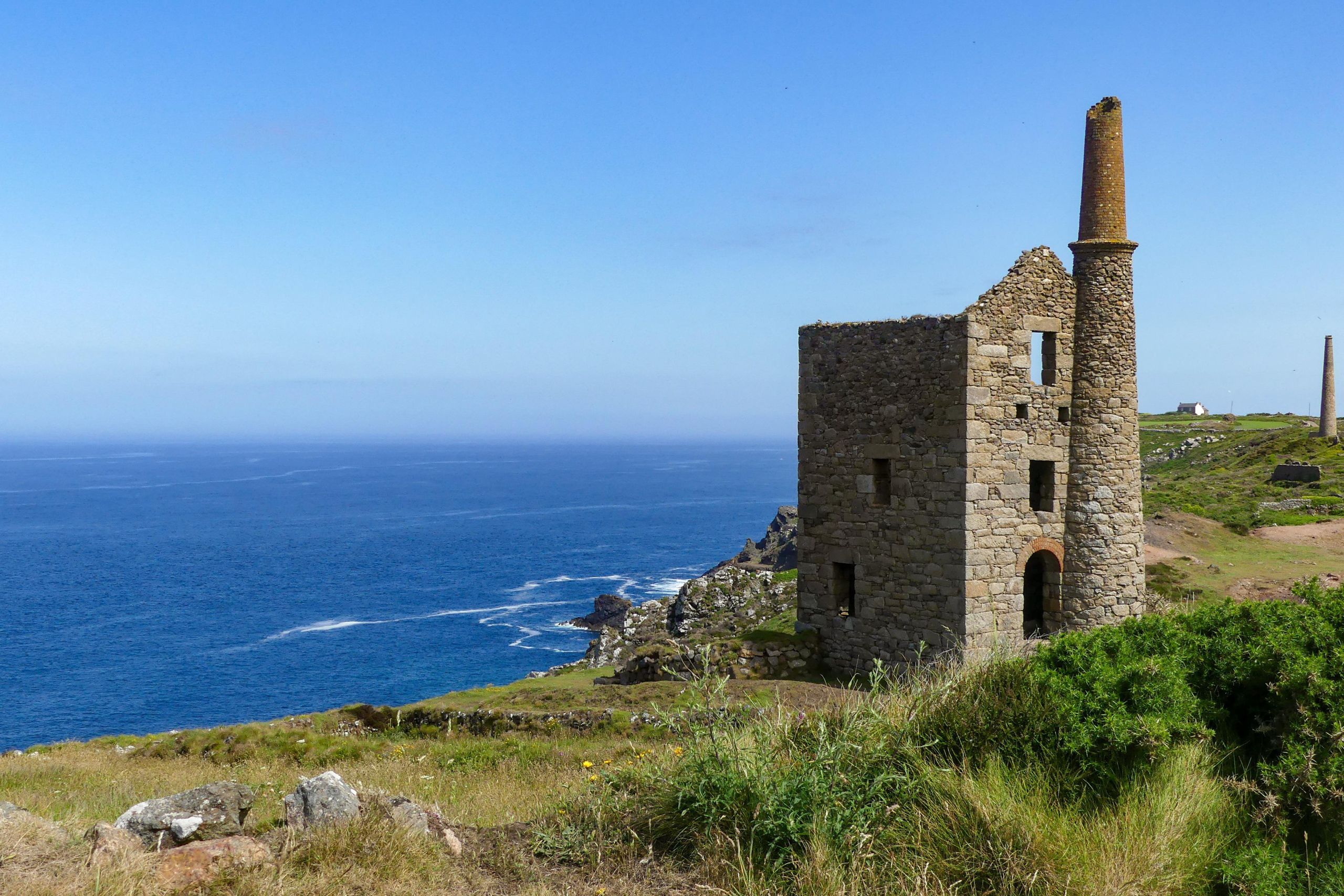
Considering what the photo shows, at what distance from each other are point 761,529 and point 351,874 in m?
117

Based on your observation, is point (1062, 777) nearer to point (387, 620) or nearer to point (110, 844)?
point (110, 844)

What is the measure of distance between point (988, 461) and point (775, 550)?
5486cm

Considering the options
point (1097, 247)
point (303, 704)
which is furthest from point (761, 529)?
point (1097, 247)

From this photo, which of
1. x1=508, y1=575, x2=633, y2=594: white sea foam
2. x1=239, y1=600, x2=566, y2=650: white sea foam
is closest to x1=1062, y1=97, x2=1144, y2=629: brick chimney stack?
x1=239, y1=600, x2=566, y2=650: white sea foam

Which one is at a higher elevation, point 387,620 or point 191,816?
point 191,816

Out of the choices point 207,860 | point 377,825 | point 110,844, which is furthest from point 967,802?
point 110,844

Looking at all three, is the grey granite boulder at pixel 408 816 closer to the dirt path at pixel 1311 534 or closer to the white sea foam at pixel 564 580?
the dirt path at pixel 1311 534

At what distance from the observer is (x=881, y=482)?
19.0 meters

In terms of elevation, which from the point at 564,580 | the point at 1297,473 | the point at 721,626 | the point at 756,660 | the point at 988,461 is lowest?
the point at 564,580

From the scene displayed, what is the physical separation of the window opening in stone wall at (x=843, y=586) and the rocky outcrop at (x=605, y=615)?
41.3 meters

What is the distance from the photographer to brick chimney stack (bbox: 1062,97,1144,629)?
61.5 feet

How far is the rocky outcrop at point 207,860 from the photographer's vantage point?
619 cm

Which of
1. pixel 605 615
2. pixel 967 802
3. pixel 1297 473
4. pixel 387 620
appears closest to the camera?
pixel 967 802

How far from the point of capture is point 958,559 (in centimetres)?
1717
